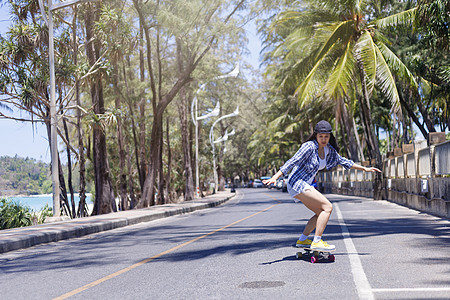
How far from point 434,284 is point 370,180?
26961 mm

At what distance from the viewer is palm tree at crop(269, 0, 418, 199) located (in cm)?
2462

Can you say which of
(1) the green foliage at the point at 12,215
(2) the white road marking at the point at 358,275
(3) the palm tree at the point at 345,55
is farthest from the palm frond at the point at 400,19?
(1) the green foliage at the point at 12,215

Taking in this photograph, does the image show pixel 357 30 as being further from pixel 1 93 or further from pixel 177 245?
pixel 177 245

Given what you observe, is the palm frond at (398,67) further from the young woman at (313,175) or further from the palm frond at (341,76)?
the young woman at (313,175)

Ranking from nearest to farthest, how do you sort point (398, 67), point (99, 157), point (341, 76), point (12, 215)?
point (12, 215), point (341, 76), point (398, 67), point (99, 157)

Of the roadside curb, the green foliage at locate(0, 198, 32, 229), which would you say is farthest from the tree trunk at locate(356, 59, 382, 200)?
the green foliage at locate(0, 198, 32, 229)

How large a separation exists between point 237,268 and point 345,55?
19685 mm

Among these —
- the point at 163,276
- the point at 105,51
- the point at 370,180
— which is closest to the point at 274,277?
the point at 163,276

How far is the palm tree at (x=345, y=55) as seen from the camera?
24.6 metres

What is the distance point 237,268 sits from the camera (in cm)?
775

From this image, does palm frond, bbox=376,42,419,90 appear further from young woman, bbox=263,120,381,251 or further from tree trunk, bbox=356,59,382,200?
young woman, bbox=263,120,381,251

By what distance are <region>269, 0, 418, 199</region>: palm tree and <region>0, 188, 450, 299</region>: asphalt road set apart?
42.9 feet

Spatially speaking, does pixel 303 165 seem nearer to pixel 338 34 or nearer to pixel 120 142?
pixel 338 34

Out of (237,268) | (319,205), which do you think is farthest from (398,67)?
(237,268)
